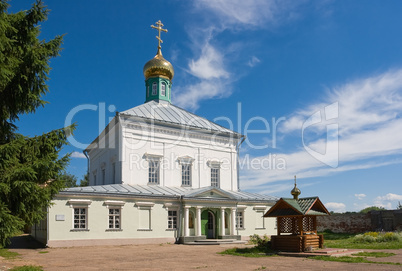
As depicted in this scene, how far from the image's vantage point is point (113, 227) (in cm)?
2152

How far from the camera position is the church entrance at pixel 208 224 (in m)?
24.9

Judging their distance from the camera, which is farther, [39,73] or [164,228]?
[164,228]

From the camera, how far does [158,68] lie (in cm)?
3108

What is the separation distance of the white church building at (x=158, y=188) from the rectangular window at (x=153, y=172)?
0.07m

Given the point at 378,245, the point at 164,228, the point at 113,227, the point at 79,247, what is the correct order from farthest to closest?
the point at 164,228
the point at 113,227
the point at 79,247
the point at 378,245

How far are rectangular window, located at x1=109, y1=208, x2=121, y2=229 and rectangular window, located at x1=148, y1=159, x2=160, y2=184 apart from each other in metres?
4.34

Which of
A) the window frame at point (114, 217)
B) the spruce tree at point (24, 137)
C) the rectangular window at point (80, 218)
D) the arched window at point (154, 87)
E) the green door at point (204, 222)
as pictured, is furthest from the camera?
the arched window at point (154, 87)

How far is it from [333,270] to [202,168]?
1772 centimetres

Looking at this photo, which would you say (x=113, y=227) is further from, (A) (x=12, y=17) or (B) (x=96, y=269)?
(A) (x=12, y=17)

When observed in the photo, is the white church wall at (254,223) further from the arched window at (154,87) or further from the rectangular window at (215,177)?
the arched window at (154,87)

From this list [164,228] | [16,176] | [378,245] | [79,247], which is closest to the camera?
[16,176]

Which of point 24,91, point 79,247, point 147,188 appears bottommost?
point 79,247

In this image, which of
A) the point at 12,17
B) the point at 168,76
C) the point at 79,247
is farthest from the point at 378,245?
the point at 168,76

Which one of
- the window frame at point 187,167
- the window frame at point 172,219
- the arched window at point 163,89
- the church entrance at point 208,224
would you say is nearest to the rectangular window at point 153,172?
the window frame at point 187,167
